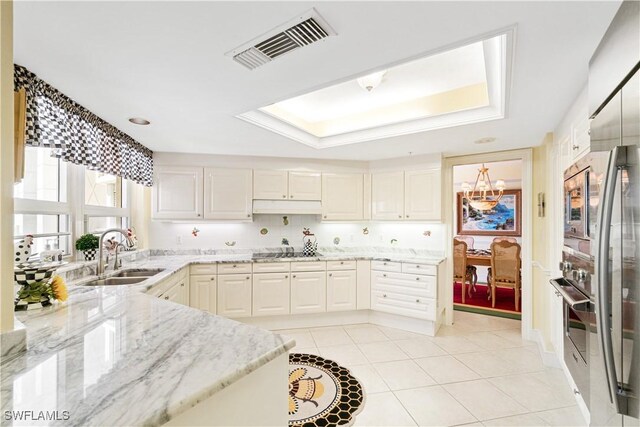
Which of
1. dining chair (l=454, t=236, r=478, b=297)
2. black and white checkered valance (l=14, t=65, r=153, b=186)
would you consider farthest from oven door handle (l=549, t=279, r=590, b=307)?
dining chair (l=454, t=236, r=478, b=297)

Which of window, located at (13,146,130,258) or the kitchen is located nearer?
the kitchen

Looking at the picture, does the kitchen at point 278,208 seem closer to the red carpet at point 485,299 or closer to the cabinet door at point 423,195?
the cabinet door at point 423,195

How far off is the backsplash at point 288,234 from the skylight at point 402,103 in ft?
4.62

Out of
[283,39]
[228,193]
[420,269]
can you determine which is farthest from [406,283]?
[283,39]

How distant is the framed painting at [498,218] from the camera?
5.67 m

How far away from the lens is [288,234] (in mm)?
4285

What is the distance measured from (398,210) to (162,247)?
3304mm

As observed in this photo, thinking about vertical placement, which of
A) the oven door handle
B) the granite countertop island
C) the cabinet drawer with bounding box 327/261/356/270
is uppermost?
the oven door handle

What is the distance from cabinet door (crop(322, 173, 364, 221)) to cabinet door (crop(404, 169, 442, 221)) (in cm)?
68

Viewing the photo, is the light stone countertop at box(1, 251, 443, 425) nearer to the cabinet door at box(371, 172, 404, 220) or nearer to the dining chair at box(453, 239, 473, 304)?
the cabinet door at box(371, 172, 404, 220)

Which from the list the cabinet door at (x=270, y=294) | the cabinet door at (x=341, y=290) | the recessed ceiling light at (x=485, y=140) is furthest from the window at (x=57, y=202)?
the recessed ceiling light at (x=485, y=140)

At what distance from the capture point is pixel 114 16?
1221 millimetres

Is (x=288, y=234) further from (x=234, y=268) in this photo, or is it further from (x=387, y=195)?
(x=387, y=195)

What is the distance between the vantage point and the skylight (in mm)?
2112
